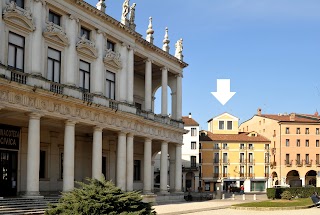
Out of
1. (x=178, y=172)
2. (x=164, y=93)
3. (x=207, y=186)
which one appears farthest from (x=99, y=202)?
(x=207, y=186)

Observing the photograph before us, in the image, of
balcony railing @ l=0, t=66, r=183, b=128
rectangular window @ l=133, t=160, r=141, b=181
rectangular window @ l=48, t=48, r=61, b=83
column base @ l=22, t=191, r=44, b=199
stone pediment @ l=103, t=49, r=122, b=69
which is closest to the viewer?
balcony railing @ l=0, t=66, r=183, b=128

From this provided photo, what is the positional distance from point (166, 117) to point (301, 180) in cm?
5100

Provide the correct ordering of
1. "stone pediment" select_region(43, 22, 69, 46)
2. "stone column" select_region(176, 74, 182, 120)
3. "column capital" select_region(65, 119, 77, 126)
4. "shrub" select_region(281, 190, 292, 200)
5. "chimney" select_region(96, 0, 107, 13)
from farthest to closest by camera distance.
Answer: "stone column" select_region(176, 74, 182, 120), "shrub" select_region(281, 190, 292, 200), "chimney" select_region(96, 0, 107, 13), "column capital" select_region(65, 119, 77, 126), "stone pediment" select_region(43, 22, 69, 46)

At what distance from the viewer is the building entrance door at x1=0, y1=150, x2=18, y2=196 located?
99.9 ft

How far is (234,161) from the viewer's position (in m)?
88.8

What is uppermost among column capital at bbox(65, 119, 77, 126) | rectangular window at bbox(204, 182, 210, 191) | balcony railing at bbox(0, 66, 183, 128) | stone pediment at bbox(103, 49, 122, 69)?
stone pediment at bbox(103, 49, 122, 69)

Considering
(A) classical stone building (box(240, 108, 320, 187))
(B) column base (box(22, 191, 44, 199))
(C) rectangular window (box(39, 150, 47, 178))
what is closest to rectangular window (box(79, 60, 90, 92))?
(C) rectangular window (box(39, 150, 47, 178))

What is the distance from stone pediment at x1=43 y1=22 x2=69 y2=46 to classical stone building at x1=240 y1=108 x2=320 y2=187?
64.1 metres

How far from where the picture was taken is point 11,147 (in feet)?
102

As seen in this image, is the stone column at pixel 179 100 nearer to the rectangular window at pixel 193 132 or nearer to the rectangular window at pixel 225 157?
the rectangular window at pixel 193 132

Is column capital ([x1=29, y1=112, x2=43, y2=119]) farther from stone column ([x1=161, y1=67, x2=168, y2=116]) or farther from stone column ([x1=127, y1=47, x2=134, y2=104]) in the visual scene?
stone column ([x1=161, y1=67, x2=168, y2=116])

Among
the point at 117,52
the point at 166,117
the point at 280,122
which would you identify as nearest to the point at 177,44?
the point at 166,117

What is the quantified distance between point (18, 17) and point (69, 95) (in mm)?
5926

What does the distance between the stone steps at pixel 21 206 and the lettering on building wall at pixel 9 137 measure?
16.6 feet
